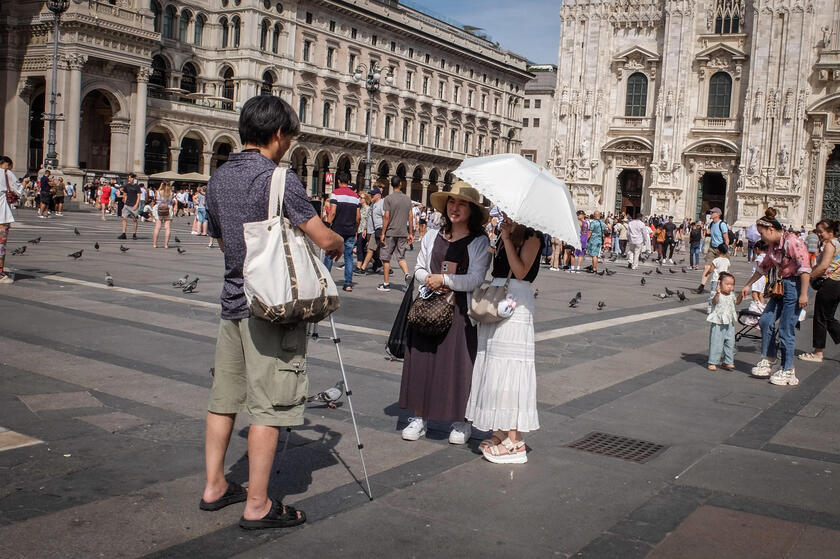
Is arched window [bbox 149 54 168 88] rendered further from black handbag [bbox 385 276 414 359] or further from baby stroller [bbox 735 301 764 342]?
black handbag [bbox 385 276 414 359]

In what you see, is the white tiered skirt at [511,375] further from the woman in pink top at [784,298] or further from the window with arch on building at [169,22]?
the window with arch on building at [169,22]

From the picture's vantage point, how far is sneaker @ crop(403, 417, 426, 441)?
537 cm

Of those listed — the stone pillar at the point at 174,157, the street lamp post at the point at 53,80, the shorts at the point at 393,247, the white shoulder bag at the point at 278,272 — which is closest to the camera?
the white shoulder bag at the point at 278,272

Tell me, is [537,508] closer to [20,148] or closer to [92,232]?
[92,232]

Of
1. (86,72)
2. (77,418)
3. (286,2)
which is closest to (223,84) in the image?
(286,2)

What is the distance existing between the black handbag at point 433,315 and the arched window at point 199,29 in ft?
172

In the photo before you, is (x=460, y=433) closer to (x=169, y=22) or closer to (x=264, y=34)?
(x=169, y=22)

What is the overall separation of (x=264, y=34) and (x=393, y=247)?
43.9m

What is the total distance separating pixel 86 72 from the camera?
42.6m

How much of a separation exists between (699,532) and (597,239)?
58.0 feet

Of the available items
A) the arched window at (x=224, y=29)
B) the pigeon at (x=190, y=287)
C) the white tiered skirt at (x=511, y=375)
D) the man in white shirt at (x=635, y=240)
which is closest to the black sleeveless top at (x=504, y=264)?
the white tiered skirt at (x=511, y=375)

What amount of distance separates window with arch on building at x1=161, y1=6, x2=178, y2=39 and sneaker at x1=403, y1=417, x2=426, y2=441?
50.7 metres

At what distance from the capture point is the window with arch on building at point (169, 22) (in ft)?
168

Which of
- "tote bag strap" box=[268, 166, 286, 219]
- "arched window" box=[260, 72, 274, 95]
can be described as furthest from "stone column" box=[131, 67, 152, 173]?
"tote bag strap" box=[268, 166, 286, 219]
